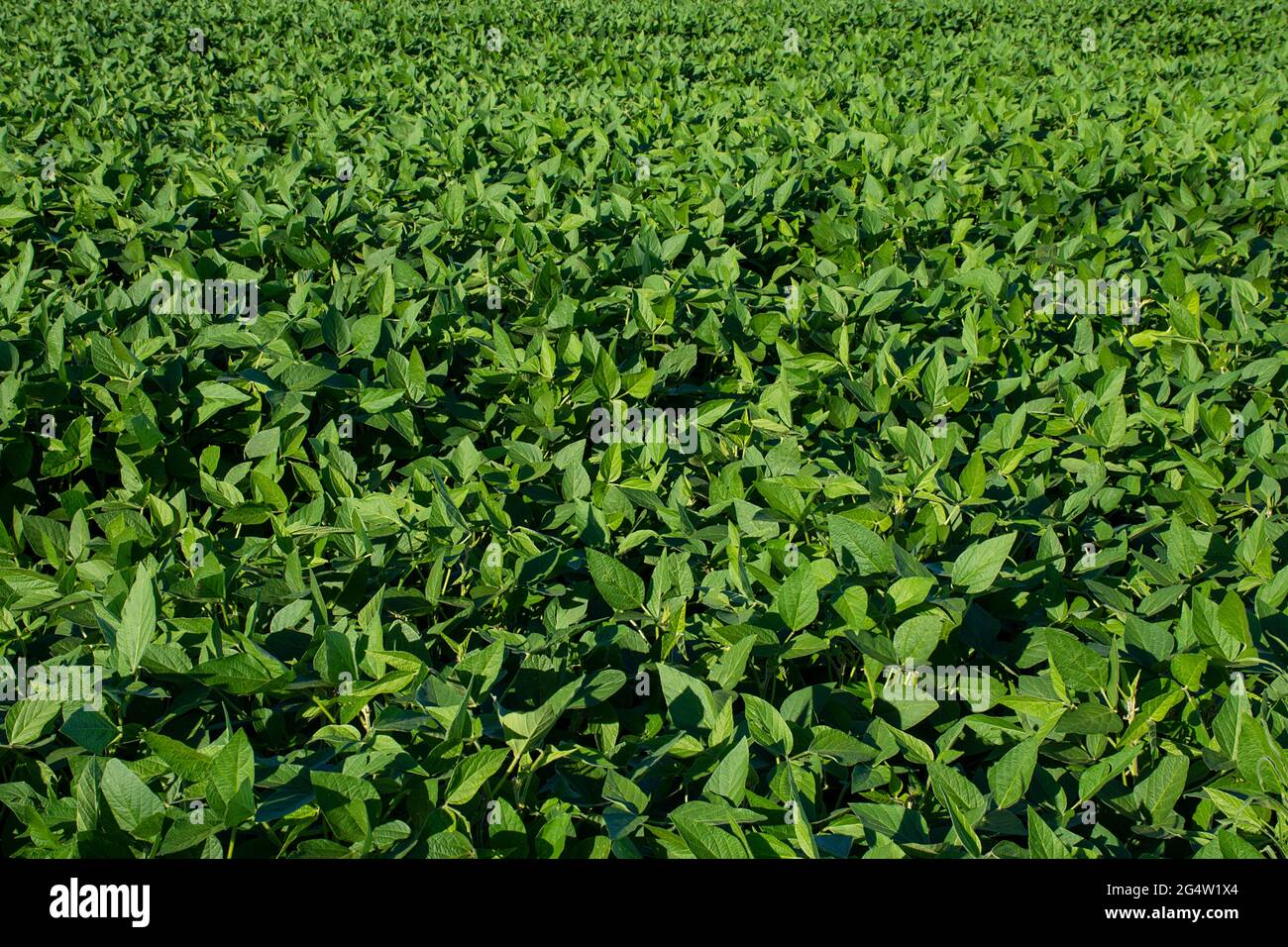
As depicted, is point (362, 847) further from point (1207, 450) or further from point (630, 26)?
point (630, 26)

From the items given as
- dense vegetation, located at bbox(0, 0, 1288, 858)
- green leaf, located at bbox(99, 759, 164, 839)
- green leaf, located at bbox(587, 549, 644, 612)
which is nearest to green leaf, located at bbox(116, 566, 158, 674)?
dense vegetation, located at bbox(0, 0, 1288, 858)

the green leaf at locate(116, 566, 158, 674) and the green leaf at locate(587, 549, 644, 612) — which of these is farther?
the green leaf at locate(587, 549, 644, 612)

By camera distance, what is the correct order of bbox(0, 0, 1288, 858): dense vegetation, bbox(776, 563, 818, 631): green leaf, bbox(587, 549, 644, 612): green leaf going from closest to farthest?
1. bbox(0, 0, 1288, 858): dense vegetation
2. bbox(776, 563, 818, 631): green leaf
3. bbox(587, 549, 644, 612): green leaf

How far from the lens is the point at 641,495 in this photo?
84.2 inches

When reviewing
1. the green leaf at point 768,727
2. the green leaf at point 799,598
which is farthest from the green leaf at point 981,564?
the green leaf at point 768,727

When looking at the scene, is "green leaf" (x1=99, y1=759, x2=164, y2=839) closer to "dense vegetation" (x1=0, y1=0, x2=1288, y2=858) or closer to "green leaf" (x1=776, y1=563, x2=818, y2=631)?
"dense vegetation" (x1=0, y1=0, x2=1288, y2=858)

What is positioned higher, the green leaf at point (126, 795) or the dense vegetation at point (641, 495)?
the dense vegetation at point (641, 495)

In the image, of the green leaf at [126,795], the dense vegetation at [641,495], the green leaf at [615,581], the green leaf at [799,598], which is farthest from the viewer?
the green leaf at [615,581]

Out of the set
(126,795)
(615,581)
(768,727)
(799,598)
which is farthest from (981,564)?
(126,795)

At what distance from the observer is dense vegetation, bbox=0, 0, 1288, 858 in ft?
4.92

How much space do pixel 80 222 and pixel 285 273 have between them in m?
0.86

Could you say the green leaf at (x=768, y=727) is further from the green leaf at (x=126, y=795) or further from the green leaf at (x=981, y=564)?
the green leaf at (x=126, y=795)

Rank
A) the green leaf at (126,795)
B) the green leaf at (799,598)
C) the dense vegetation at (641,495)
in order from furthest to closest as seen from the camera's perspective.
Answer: the green leaf at (799,598)
the dense vegetation at (641,495)
the green leaf at (126,795)

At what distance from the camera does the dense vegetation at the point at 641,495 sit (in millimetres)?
1500
